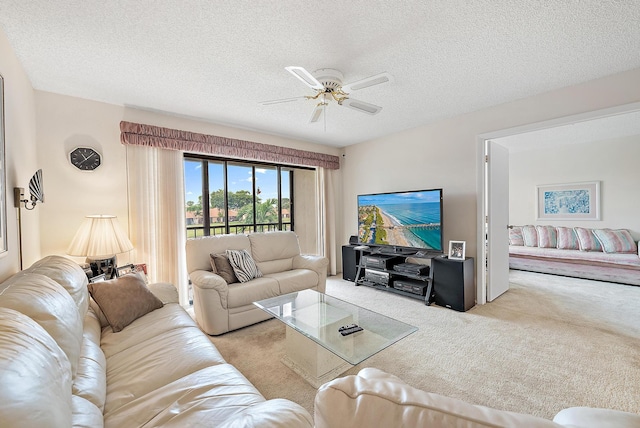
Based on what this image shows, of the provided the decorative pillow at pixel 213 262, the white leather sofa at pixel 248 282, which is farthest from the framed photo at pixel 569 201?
the decorative pillow at pixel 213 262

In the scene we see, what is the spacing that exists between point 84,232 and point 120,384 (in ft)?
6.08

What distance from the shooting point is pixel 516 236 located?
5.79m

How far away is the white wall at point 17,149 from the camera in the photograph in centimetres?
174

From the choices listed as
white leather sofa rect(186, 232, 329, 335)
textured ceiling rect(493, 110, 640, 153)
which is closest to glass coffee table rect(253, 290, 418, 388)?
white leather sofa rect(186, 232, 329, 335)

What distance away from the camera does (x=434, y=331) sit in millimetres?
2676

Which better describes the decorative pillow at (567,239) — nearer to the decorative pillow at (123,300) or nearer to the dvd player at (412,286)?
the dvd player at (412,286)

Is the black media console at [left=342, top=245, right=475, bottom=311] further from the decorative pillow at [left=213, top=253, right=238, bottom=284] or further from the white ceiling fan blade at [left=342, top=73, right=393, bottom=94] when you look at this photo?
the white ceiling fan blade at [left=342, top=73, right=393, bottom=94]

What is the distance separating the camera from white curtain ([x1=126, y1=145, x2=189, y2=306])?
3.11 metres

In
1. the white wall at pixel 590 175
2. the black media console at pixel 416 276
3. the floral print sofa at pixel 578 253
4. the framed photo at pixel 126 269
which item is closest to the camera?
the framed photo at pixel 126 269

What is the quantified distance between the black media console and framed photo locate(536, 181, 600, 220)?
12.6ft

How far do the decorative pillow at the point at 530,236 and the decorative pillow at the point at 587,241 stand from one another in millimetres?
647

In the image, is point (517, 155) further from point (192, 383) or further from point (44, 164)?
point (44, 164)

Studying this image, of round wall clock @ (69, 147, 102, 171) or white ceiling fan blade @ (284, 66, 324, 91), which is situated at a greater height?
white ceiling fan blade @ (284, 66, 324, 91)

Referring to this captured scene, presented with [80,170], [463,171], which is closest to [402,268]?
[463,171]
